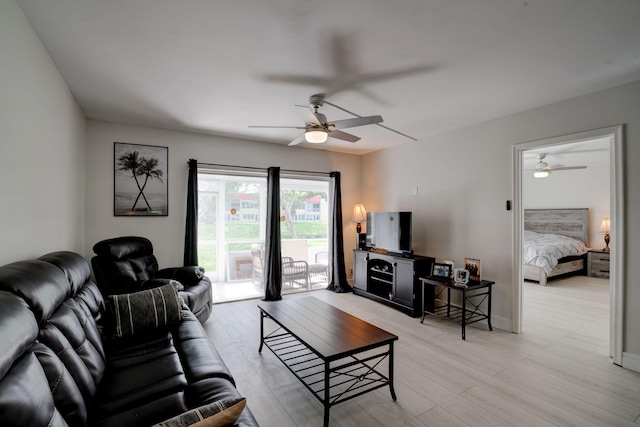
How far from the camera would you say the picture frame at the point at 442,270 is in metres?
3.75

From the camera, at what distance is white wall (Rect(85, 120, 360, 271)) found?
3814 mm

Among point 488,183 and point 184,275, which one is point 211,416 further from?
point 488,183

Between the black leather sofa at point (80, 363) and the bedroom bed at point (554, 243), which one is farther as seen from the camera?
the bedroom bed at point (554, 243)

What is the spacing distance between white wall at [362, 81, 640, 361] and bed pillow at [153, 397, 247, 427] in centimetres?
348

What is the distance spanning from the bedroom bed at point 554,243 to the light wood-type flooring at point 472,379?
1.93m

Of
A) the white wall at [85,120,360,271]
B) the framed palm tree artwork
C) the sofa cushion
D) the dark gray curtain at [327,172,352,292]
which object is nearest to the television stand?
the dark gray curtain at [327,172,352,292]

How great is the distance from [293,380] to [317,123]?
2.26 m

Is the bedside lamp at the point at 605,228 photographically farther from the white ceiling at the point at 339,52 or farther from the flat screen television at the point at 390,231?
the flat screen television at the point at 390,231

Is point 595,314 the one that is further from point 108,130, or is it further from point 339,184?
point 108,130

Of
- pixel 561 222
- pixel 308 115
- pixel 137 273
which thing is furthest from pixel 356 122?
pixel 561 222

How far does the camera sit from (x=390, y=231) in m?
4.61

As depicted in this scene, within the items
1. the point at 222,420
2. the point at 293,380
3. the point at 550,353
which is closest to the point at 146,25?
the point at 222,420

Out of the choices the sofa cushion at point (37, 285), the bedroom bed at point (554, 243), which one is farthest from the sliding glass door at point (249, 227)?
the sofa cushion at point (37, 285)

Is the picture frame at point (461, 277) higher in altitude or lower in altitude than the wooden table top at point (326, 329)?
higher
